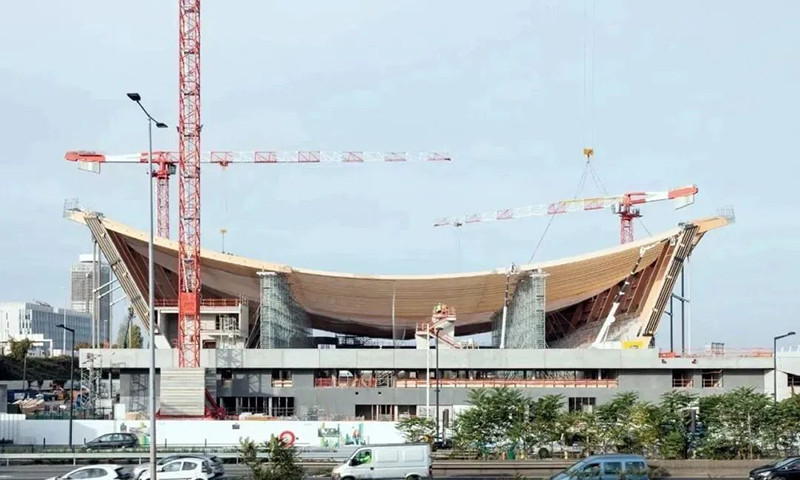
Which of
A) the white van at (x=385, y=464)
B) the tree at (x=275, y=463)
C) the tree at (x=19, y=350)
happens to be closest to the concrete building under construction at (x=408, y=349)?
the white van at (x=385, y=464)

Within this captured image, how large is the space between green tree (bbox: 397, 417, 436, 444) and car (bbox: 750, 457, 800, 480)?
1531 centimetres

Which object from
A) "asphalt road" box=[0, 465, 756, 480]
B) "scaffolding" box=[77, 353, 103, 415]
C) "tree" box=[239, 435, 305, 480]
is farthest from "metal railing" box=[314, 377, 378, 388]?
"tree" box=[239, 435, 305, 480]

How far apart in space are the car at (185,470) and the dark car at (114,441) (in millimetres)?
18574

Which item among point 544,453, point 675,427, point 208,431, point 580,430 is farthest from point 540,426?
point 208,431

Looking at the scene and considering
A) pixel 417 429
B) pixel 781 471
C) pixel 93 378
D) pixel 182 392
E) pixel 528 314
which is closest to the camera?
pixel 781 471

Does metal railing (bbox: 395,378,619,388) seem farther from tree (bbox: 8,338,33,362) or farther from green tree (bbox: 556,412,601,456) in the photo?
tree (bbox: 8,338,33,362)

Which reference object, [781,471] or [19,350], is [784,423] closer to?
[781,471]

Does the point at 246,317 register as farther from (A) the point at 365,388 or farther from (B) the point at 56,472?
(B) the point at 56,472

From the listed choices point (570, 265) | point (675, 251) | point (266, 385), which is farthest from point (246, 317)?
point (675, 251)

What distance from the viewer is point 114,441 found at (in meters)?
50.7

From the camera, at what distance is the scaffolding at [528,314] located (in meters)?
73.1

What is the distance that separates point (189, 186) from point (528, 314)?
28070 millimetres

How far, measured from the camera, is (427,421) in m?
44.5

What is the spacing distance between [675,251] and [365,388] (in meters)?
26.1
